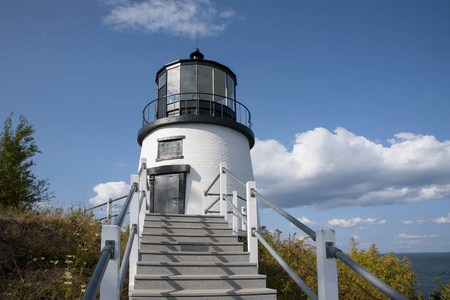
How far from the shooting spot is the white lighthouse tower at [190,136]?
420 inches

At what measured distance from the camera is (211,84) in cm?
1206

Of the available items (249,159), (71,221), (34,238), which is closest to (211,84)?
(249,159)

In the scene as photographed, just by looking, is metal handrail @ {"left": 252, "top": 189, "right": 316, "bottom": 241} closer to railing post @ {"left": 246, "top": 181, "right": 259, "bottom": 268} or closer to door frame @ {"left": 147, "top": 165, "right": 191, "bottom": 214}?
railing post @ {"left": 246, "top": 181, "right": 259, "bottom": 268}

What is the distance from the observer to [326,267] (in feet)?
7.99

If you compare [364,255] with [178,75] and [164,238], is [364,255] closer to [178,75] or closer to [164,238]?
[164,238]

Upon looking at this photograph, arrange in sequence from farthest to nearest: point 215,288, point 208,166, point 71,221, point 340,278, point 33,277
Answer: point 208,166 → point 71,221 → point 340,278 → point 33,277 → point 215,288

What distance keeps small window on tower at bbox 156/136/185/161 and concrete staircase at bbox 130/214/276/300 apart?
4.33 metres

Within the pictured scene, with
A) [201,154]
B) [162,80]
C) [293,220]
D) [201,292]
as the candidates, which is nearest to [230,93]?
[162,80]

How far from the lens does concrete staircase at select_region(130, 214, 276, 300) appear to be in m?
4.29

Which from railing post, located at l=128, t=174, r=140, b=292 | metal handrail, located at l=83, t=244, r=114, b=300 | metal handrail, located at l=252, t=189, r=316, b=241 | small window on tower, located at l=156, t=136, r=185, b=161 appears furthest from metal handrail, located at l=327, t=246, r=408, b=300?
small window on tower, located at l=156, t=136, r=185, b=161

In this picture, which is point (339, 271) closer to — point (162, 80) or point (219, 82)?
point (219, 82)

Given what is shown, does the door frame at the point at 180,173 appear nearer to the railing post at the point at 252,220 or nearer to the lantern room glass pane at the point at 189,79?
the lantern room glass pane at the point at 189,79

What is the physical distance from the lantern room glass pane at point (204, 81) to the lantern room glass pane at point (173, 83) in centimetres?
72

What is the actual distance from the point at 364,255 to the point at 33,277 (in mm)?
6751
